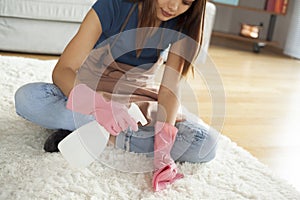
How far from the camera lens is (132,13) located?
3.54 feet

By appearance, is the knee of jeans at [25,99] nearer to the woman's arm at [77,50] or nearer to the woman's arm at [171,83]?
the woman's arm at [77,50]

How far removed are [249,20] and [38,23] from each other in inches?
83.1

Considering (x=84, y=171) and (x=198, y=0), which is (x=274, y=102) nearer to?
(x=198, y=0)

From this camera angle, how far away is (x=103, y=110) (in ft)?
2.84

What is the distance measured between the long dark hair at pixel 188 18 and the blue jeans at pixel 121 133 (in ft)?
0.80

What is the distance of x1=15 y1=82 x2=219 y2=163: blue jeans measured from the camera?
3.54 feet

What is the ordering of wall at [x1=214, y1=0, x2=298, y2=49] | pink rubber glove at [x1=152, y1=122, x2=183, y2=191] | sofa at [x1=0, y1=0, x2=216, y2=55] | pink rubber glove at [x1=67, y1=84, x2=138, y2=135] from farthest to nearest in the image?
wall at [x1=214, y1=0, x2=298, y2=49], sofa at [x1=0, y1=0, x2=216, y2=55], pink rubber glove at [x1=152, y1=122, x2=183, y2=191], pink rubber glove at [x1=67, y1=84, x2=138, y2=135]

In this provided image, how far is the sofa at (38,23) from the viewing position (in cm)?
202

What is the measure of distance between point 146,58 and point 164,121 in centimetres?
18

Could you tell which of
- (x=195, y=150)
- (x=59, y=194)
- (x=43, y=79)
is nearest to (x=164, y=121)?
(x=195, y=150)

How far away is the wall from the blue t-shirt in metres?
2.37

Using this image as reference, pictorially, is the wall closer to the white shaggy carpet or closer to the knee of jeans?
the white shaggy carpet

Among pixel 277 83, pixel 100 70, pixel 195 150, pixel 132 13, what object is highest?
pixel 132 13

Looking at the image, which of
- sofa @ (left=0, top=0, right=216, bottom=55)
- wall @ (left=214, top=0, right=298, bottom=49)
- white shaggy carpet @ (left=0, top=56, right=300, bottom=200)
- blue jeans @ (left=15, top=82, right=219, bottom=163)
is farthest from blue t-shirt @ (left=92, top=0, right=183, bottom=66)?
wall @ (left=214, top=0, right=298, bottom=49)
